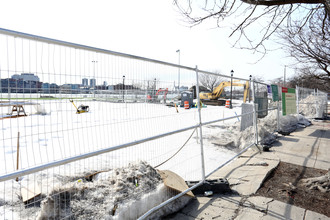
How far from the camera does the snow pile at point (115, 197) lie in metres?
2.54

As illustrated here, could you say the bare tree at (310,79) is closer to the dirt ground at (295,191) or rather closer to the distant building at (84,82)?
the dirt ground at (295,191)

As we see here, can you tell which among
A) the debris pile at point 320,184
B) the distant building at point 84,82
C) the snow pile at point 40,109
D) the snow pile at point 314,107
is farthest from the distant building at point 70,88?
the snow pile at point 314,107

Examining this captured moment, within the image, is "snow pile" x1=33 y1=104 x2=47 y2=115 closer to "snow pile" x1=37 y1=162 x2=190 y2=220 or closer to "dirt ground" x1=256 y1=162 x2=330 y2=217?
"snow pile" x1=37 y1=162 x2=190 y2=220

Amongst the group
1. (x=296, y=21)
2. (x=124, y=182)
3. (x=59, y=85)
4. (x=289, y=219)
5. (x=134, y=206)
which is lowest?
(x=289, y=219)

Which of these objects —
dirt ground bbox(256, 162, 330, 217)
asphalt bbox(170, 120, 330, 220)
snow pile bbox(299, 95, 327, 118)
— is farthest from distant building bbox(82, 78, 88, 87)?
snow pile bbox(299, 95, 327, 118)

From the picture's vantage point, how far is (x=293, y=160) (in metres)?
5.80

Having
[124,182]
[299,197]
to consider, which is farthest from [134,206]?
[299,197]

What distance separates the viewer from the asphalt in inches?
125

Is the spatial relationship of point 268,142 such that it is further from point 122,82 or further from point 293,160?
point 122,82

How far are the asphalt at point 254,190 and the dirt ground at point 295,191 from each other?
0.13 metres

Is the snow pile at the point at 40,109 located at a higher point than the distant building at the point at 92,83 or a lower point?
lower

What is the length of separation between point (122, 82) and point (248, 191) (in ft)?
9.81

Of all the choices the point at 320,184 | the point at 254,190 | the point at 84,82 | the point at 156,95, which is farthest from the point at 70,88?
the point at 320,184

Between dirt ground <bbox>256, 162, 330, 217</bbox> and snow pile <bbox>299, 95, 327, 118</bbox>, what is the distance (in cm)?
1186
